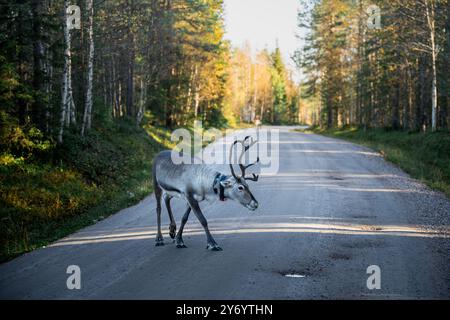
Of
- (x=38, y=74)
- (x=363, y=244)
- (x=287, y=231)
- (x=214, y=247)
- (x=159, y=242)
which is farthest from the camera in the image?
(x=38, y=74)

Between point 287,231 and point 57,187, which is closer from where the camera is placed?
point 287,231

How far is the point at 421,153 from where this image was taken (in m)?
24.8

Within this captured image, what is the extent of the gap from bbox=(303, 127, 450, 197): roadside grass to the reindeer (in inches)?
343

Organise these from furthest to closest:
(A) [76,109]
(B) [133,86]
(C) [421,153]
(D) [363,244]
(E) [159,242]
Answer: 1. (B) [133,86]
2. (C) [421,153]
3. (A) [76,109]
4. (E) [159,242]
5. (D) [363,244]

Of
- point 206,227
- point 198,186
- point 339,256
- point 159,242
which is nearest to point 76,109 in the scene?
point 159,242

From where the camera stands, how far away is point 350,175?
56.8 ft

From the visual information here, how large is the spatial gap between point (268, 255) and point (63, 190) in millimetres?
7250

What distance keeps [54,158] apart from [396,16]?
84.4ft

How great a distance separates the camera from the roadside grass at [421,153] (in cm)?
1755

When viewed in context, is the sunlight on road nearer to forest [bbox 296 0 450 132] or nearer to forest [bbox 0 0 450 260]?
forest [bbox 0 0 450 260]

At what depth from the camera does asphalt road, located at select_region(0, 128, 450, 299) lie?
6.20 meters

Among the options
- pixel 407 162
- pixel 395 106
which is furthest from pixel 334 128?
pixel 407 162

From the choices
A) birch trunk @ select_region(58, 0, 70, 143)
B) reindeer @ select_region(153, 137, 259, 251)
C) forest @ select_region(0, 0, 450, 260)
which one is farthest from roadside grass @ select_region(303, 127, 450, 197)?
birch trunk @ select_region(58, 0, 70, 143)

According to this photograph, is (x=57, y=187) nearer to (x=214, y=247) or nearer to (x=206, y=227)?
(x=206, y=227)
